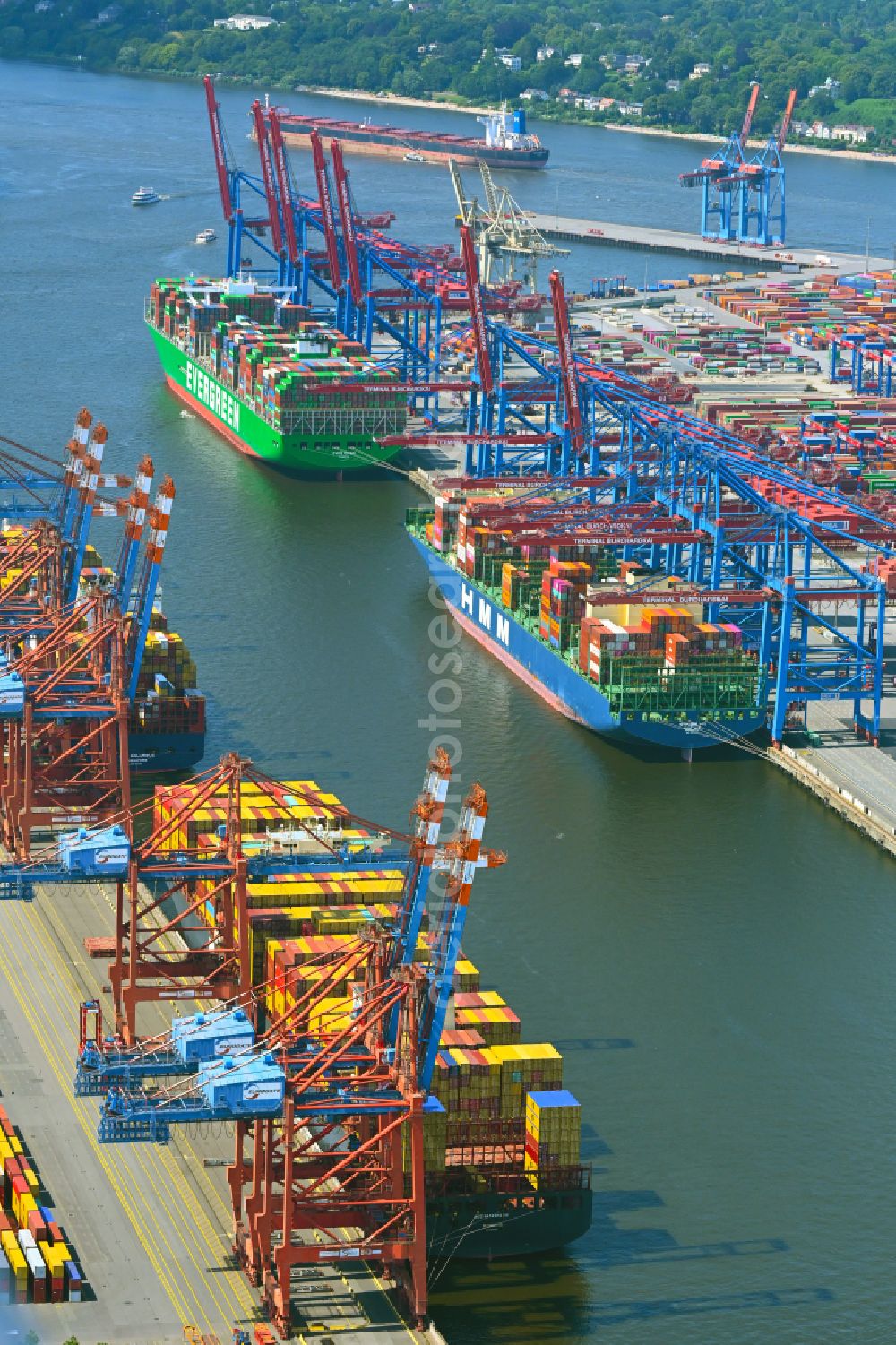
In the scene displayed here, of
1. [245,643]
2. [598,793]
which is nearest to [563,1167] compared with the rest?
[598,793]

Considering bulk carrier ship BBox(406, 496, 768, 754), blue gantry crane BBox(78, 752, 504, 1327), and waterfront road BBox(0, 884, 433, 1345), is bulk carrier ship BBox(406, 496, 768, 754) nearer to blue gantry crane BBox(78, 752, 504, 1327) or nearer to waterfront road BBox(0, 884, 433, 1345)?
waterfront road BBox(0, 884, 433, 1345)

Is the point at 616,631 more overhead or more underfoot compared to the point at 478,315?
more underfoot

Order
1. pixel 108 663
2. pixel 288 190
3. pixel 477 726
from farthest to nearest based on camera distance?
pixel 288 190, pixel 477 726, pixel 108 663

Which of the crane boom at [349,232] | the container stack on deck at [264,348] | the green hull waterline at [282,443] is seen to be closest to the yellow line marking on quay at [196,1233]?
the green hull waterline at [282,443]

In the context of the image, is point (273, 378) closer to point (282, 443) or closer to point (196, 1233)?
point (282, 443)

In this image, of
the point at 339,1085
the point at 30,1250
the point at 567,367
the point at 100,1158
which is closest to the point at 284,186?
the point at 567,367

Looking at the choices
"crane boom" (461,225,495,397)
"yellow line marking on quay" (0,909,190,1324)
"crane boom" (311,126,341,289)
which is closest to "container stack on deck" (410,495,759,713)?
"crane boom" (461,225,495,397)

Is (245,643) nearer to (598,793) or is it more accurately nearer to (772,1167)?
(598,793)
